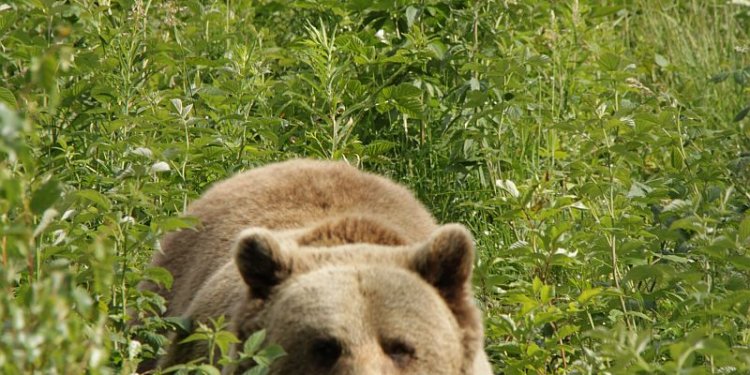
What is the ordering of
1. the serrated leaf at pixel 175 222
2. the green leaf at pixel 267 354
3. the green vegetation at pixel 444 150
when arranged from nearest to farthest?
1. the green leaf at pixel 267 354
2. the serrated leaf at pixel 175 222
3. the green vegetation at pixel 444 150

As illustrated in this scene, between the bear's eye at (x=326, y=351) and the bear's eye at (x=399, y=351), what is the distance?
175 millimetres

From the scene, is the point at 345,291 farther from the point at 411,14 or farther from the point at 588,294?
the point at 411,14

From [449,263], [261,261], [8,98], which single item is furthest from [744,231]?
[8,98]

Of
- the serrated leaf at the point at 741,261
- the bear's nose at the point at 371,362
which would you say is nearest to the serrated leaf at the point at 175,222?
the bear's nose at the point at 371,362

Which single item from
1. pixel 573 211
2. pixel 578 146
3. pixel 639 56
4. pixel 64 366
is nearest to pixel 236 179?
pixel 573 211

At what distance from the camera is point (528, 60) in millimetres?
8141

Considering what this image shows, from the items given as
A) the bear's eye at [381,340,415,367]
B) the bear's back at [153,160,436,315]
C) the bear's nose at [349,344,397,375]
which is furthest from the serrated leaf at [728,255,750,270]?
the bear's nose at [349,344,397,375]

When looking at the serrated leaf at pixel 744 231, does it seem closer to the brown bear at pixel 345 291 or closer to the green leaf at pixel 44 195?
the brown bear at pixel 345 291

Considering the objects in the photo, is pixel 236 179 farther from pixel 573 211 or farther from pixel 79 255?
pixel 573 211

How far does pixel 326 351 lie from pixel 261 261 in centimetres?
53

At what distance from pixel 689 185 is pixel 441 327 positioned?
94.3 inches

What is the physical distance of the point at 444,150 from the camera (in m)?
8.74

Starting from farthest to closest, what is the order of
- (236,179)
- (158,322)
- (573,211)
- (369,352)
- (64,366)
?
(573,211)
(236,179)
(158,322)
(369,352)
(64,366)

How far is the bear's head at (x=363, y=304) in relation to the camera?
5094 millimetres
